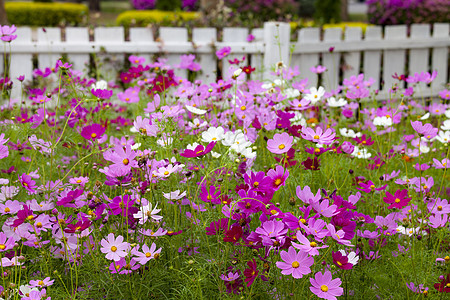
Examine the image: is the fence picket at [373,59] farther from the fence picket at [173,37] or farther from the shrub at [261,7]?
the shrub at [261,7]

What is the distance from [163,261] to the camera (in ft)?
5.41

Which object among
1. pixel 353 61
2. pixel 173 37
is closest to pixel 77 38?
pixel 173 37

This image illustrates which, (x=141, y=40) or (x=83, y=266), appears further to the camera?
(x=141, y=40)

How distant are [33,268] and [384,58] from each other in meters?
4.72

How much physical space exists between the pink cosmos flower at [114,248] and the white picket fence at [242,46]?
10.2ft

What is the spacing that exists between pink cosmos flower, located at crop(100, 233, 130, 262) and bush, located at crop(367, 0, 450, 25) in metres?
7.45

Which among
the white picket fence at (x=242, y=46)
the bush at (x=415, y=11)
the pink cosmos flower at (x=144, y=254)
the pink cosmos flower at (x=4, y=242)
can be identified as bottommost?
the pink cosmos flower at (x=144, y=254)

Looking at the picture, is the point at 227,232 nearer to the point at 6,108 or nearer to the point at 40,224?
the point at 40,224

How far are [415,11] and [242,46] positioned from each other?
13.6ft

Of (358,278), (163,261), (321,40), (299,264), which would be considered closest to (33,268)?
(163,261)

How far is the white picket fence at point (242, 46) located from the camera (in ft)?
15.5

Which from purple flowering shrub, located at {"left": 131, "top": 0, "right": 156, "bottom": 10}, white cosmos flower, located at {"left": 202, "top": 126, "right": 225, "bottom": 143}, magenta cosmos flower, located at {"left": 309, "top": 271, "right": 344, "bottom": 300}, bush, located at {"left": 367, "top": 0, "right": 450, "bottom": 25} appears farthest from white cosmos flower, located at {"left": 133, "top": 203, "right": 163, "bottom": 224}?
purple flowering shrub, located at {"left": 131, "top": 0, "right": 156, "bottom": 10}

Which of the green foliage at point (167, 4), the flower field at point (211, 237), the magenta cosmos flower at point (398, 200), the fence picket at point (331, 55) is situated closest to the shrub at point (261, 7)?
the green foliage at point (167, 4)

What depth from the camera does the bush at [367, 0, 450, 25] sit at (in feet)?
25.4
